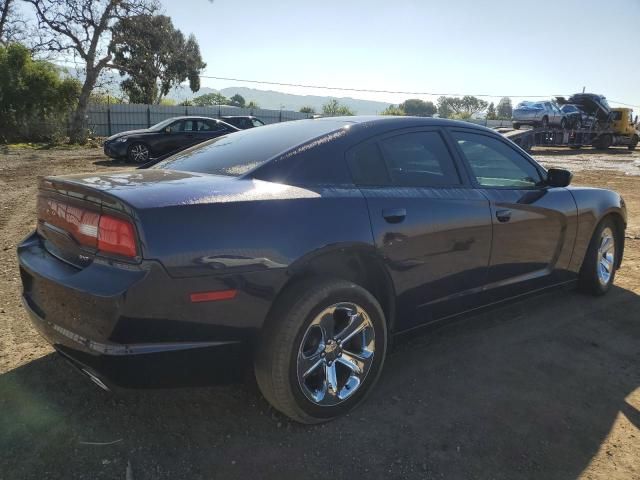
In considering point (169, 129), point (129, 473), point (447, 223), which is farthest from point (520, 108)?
point (129, 473)

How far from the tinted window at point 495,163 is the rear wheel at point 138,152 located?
1268 cm

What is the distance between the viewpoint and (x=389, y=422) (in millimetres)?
2635

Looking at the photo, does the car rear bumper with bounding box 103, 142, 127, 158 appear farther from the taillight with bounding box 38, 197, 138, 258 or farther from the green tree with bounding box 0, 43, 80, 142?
the taillight with bounding box 38, 197, 138, 258

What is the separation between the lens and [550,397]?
9.58 ft

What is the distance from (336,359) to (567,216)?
7.88 ft

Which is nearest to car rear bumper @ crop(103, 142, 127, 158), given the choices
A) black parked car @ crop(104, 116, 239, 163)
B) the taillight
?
black parked car @ crop(104, 116, 239, 163)

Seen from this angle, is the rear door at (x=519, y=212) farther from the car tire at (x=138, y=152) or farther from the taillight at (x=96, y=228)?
the car tire at (x=138, y=152)

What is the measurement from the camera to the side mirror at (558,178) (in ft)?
12.8

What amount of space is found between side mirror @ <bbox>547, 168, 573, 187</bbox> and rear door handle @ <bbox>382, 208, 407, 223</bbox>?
1771 millimetres

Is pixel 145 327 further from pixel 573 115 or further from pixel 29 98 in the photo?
pixel 573 115

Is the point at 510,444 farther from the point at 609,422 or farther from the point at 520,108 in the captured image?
the point at 520,108

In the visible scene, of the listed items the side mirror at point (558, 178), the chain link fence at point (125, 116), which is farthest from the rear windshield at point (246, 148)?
the chain link fence at point (125, 116)

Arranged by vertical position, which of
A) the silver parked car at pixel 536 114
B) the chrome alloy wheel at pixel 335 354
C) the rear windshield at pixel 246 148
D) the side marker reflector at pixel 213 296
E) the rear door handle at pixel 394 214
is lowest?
the chrome alloy wheel at pixel 335 354

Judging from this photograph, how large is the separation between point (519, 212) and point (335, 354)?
5.81 feet
